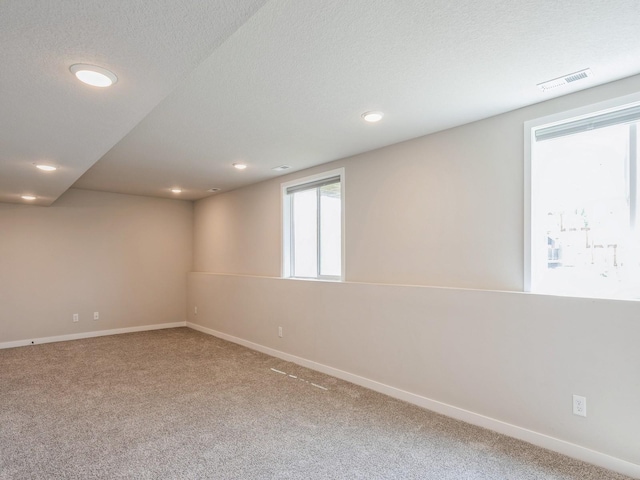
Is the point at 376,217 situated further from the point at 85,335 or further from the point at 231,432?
the point at 85,335

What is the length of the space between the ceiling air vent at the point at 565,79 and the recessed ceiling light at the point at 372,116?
42.3 inches

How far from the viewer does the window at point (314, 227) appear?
14.4 feet

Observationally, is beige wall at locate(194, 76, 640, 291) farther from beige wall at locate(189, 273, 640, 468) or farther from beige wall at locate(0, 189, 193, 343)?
beige wall at locate(0, 189, 193, 343)

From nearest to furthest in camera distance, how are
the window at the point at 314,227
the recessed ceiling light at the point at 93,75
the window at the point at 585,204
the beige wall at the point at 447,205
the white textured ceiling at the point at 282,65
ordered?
A: the white textured ceiling at the point at 282,65 < the recessed ceiling light at the point at 93,75 < the window at the point at 585,204 < the beige wall at the point at 447,205 < the window at the point at 314,227

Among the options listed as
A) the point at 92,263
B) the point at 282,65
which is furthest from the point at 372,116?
the point at 92,263

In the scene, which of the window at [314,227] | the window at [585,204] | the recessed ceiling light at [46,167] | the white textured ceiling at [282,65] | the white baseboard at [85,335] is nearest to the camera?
the white textured ceiling at [282,65]

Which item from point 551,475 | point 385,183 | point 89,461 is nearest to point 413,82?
point 385,183

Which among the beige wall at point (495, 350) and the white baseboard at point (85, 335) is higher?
the beige wall at point (495, 350)

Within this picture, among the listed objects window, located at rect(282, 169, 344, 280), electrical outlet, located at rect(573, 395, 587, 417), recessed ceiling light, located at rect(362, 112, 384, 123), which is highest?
recessed ceiling light, located at rect(362, 112, 384, 123)

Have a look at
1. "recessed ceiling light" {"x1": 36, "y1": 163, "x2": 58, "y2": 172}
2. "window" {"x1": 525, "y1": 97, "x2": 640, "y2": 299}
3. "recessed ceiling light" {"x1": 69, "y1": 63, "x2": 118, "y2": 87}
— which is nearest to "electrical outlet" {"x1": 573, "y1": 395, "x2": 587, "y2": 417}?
"window" {"x1": 525, "y1": 97, "x2": 640, "y2": 299}

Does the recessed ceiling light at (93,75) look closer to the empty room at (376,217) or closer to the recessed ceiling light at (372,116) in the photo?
the empty room at (376,217)

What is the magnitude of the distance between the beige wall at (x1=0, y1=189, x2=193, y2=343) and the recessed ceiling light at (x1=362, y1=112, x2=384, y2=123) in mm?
5035

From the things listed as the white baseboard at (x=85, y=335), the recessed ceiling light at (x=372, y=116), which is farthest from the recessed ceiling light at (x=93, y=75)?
the white baseboard at (x=85, y=335)

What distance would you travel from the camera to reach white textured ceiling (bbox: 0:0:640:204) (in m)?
1.42
